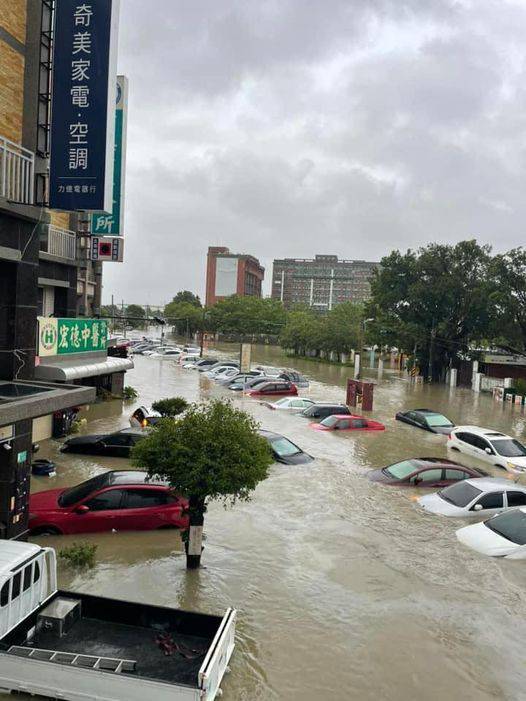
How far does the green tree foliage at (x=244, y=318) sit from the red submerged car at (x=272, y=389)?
65774 mm

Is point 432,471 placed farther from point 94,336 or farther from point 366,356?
point 366,356

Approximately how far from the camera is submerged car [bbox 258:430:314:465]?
60.8ft

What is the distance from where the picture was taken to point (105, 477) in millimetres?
12773

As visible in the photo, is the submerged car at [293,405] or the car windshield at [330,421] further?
the submerged car at [293,405]

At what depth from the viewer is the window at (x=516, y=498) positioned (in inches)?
559

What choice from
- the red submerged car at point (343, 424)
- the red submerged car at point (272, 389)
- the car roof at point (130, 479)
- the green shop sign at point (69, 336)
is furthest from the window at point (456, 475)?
the red submerged car at point (272, 389)

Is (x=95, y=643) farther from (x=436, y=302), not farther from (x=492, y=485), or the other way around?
(x=436, y=302)

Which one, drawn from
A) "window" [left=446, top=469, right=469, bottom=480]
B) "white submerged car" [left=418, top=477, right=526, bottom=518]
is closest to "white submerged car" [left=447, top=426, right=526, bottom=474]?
"window" [left=446, top=469, right=469, bottom=480]

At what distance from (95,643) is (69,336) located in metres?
10.6

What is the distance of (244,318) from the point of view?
102m

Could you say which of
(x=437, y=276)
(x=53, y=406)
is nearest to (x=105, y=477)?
(x=53, y=406)

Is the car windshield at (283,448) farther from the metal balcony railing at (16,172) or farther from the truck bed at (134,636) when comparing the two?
the truck bed at (134,636)

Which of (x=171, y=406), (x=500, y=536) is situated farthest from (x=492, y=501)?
(x=171, y=406)

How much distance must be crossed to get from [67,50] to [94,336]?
8902mm
